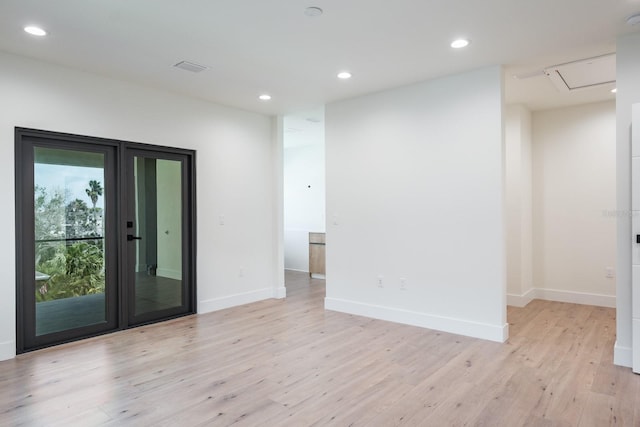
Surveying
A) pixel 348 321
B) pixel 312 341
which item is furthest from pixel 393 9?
pixel 348 321

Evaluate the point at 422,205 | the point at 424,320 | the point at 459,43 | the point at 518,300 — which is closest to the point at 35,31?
the point at 459,43

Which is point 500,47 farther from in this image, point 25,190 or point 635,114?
point 25,190

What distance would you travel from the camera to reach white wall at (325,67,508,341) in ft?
13.3

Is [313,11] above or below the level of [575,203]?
above

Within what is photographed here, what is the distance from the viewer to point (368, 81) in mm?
4484

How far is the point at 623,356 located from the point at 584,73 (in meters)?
2.83

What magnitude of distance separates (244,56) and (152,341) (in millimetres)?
2944

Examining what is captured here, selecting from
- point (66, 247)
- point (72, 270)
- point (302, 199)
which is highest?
point (302, 199)

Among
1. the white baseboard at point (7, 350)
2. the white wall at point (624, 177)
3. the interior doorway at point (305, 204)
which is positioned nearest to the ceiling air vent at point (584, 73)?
the white wall at point (624, 177)

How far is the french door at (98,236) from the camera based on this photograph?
3.79 m

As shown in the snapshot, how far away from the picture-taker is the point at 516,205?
5527 mm

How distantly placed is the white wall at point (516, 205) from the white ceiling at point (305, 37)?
3.50ft

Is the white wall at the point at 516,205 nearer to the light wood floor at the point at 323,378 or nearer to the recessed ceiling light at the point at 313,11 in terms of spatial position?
the light wood floor at the point at 323,378

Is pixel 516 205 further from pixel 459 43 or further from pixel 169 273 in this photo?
pixel 169 273
